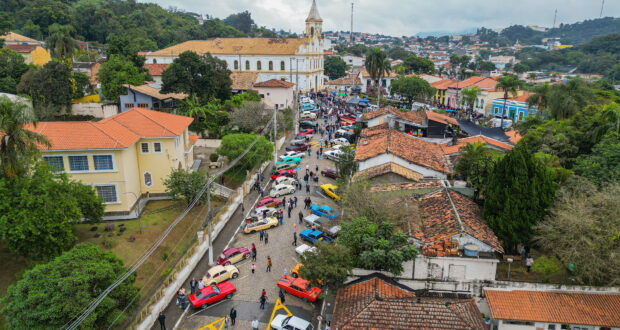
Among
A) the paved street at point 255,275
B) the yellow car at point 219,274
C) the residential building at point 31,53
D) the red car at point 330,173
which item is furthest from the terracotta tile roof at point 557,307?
the residential building at point 31,53

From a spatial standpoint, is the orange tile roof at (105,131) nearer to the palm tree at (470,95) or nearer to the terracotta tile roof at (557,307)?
the terracotta tile roof at (557,307)

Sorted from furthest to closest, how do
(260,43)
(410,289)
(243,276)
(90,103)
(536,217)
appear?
1. (260,43)
2. (90,103)
3. (243,276)
4. (536,217)
5. (410,289)

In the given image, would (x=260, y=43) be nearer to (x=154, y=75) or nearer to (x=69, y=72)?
(x=154, y=75)

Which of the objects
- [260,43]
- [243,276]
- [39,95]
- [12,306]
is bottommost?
[243,276]

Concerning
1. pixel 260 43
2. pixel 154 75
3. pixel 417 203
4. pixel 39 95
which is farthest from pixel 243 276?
pixel 260 43

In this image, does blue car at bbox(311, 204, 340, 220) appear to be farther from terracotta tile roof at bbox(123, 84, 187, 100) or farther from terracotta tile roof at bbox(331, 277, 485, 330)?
terracotta tile roof at bbox(123, 84, 187, 100)

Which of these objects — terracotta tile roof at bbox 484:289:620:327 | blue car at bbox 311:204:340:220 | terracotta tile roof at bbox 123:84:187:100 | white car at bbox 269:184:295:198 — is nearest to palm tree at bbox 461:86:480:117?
white car at bbox 269:184:295:198
